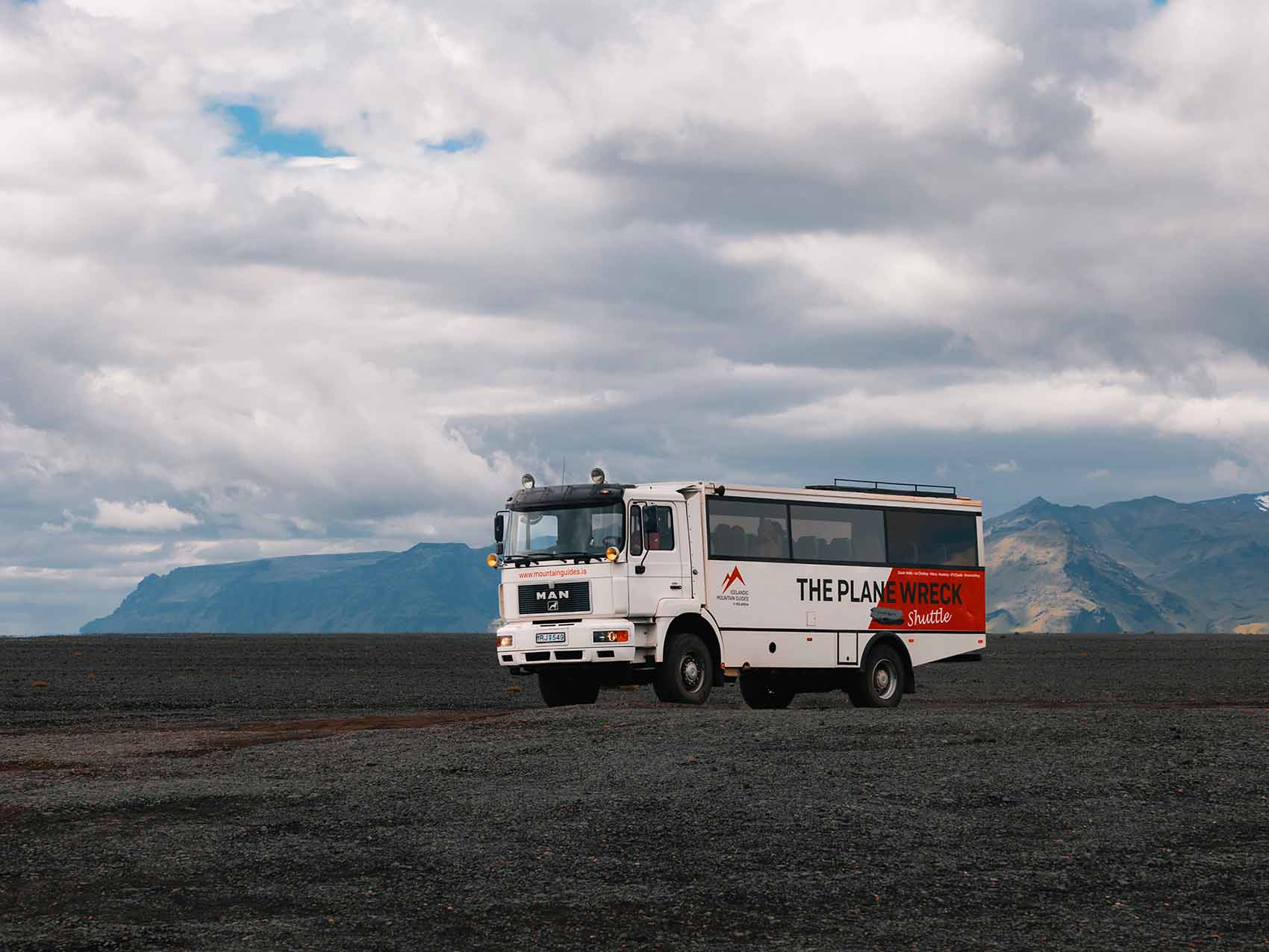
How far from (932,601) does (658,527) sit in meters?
6.67

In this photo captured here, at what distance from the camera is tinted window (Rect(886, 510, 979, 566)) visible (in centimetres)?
2648

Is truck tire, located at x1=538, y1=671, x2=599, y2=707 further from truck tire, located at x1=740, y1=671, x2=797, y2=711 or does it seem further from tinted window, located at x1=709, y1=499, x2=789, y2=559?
tinted window, located at x1=709, y1=499, x2=789, y2=559

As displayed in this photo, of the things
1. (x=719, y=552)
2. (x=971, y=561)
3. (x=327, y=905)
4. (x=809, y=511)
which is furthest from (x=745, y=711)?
(x=327, y=905)

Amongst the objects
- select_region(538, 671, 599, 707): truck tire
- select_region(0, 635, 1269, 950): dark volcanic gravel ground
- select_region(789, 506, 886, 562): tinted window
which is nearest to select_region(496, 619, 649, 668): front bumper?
select_region(0, 635, 1269, 950): dark volcanic gravel ground

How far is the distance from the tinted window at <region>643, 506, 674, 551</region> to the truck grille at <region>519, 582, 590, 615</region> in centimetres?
122

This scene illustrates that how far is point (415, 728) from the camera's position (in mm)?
21594

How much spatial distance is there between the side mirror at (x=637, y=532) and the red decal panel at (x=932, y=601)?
540cm

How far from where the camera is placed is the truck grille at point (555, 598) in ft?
76.0

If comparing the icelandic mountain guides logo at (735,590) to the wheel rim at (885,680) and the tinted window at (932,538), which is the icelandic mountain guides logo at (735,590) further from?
the tinted window at (932,538)

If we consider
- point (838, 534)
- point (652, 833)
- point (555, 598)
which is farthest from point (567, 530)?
point (652, 833)

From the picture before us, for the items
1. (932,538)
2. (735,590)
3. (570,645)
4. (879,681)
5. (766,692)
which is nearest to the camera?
(570,645)

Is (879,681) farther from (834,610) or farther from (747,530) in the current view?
(747,530)

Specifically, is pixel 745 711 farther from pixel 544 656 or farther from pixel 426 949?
pixel 426 949

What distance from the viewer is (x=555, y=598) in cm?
2350
